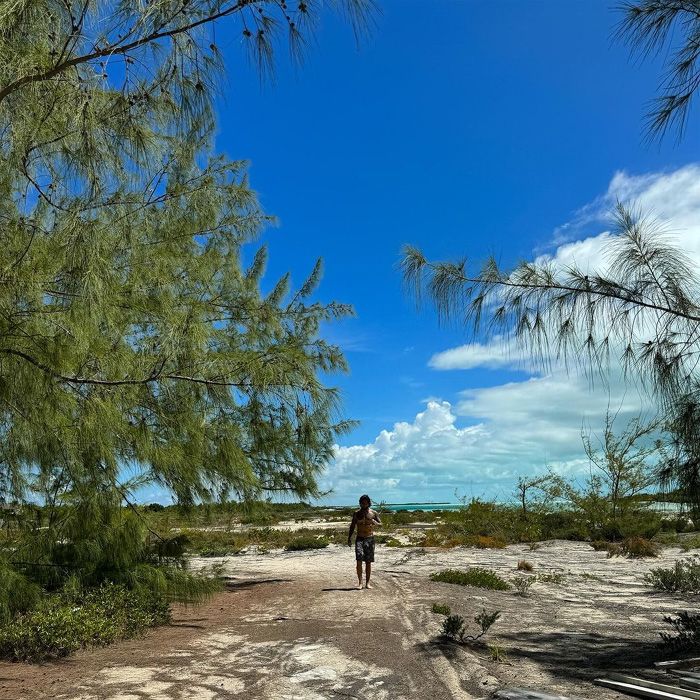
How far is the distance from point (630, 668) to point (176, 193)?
6.48 meters

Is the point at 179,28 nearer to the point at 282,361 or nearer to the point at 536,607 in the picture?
the point at 282,361

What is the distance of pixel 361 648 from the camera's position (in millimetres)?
6961

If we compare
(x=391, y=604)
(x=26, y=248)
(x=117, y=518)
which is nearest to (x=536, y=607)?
(x=391, y=604)

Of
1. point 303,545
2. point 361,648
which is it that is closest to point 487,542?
point 303,545

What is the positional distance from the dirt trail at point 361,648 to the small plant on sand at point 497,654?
0.06 m

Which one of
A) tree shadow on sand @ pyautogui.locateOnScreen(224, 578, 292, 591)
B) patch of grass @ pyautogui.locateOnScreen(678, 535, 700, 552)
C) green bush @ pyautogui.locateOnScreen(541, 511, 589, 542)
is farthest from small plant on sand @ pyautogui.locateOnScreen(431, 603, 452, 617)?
green bush @ pyautogui.locateOnScreen(541, 511, 589, 542)

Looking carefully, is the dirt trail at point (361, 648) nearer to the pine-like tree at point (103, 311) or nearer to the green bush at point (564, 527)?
the pine-like tree at point (103, 311)

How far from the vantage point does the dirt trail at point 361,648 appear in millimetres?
5578

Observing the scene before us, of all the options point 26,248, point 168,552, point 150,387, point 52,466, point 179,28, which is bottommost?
point 168,552

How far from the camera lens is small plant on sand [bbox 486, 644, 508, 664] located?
6273 mm

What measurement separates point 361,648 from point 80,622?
10.2 ft

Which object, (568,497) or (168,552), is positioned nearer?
(168,552)

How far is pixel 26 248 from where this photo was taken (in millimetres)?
4996

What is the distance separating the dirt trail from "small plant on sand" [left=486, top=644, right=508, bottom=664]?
0.19 feet
